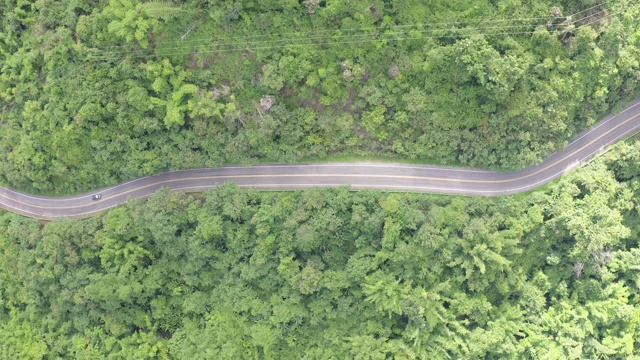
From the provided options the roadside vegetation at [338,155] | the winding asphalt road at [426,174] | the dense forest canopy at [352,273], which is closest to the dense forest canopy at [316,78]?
the roadside vegetation at [338,155]

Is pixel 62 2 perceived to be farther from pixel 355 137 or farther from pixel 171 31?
pixel 355 137

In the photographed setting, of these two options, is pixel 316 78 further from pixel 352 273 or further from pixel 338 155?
pixel 352 273

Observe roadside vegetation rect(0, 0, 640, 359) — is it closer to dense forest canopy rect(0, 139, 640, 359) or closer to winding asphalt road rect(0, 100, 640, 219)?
dense forest canopy rect(0, 139, 640, 359)


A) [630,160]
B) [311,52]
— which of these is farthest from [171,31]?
[630,160]

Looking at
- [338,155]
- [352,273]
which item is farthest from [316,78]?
[352,273]

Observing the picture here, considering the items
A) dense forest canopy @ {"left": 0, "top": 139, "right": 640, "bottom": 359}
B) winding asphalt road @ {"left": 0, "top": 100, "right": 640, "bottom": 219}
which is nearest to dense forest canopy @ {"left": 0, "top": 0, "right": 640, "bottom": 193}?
winding asphalt road @ {"left": 0, "top": 100, "right": 640, "bottom": 219}

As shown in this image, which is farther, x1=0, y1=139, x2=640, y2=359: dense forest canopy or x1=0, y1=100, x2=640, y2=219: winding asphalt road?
x1=0, y1=100, x2=640, y2=219: winding asphalt road
